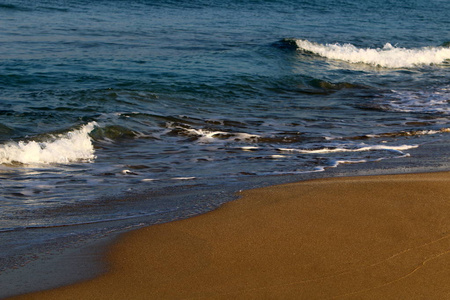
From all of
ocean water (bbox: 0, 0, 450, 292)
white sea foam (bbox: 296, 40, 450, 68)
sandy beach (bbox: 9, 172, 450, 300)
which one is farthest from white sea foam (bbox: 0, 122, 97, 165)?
white sea foam (bbox: 296, 40, 450, 68)

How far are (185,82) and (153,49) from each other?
3828 mm

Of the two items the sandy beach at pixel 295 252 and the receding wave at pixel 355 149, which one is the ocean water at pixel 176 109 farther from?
the sandy beach at pixel 295 252

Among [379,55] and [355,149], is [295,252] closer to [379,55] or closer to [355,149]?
[355,149]

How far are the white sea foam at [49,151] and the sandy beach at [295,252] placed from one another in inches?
110

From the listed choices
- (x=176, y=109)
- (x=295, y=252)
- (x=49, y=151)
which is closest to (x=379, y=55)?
(x=176, y=109)

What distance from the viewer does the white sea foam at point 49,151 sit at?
5941 millimetres

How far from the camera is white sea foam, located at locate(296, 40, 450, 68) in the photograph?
1639 cm

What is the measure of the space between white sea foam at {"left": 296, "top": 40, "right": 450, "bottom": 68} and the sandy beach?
12892mm

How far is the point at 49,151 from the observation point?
6141 millimetres

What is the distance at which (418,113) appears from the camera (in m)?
9.37

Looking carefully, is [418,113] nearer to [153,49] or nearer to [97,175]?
[97,175]

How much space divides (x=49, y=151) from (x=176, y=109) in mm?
3425

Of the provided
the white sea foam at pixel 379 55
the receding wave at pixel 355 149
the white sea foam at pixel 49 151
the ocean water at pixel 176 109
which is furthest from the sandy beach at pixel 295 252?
the white sea foam at pixel 379 55

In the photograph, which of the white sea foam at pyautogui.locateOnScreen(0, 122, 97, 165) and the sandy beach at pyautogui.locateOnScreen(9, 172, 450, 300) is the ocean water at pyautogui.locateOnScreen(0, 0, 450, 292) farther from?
the sandy beach at pyautogui.locateOnScreen(9, 172, 450, 300)
